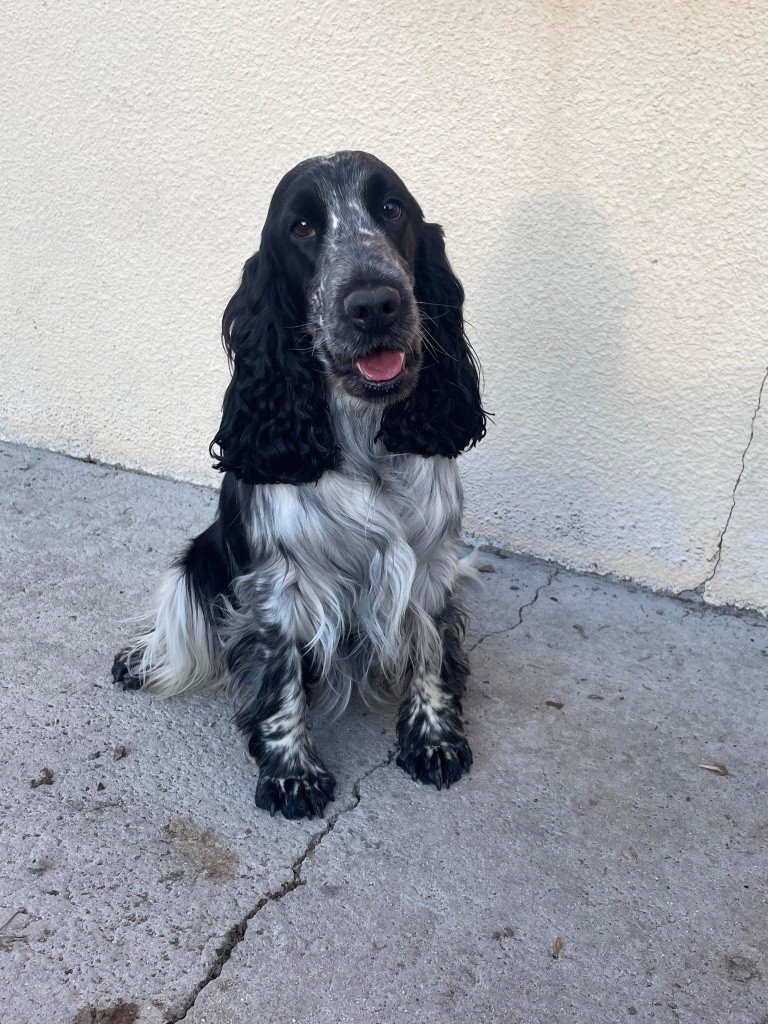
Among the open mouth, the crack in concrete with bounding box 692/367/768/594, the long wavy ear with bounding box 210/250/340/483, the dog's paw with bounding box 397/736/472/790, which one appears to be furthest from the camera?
the crack in concrete with bounding box 692/367/768/594

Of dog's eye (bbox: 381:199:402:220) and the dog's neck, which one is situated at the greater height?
dog's eye (bbox: 381:199:402:220)

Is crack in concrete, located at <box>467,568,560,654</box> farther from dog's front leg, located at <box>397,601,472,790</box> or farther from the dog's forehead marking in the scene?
the dog's forehead marking

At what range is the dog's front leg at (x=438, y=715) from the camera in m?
2.45

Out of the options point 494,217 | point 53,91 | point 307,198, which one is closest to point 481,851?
point 307,198

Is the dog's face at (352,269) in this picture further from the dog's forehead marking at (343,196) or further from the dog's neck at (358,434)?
the dog's neck at (358,434)

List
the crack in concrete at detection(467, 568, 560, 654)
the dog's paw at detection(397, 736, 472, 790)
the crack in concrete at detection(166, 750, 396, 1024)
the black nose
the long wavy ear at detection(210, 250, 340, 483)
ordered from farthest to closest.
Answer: the crack in concrete at detection(467, 568, 560, 654)
the dog's paw at detection(397, 736, 472, 790)
the long wavy ear at detection(210, 250, 340, 483)
the black nose
the crack in concrete at detection(166, 750, 396, 1024)

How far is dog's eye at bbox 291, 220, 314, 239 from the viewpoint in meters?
2.21

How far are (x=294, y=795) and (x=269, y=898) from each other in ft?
1.00

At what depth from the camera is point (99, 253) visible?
4074mm

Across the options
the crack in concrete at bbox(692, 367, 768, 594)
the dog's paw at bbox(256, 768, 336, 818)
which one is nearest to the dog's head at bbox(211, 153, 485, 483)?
the dog's paw at bbox(256, 768, 336, 818)

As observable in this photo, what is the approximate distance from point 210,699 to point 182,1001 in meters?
1.09

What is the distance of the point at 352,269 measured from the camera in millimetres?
2123

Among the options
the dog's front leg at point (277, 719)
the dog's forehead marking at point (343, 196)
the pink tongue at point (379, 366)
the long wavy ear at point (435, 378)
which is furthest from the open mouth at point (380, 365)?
the dog's front leg at point (277, 719)

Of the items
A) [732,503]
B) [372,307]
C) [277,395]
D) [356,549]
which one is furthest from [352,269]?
[732,503]
